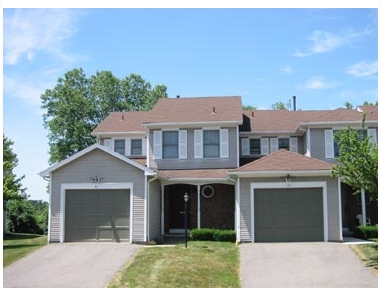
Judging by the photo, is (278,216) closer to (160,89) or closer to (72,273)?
(72,273)

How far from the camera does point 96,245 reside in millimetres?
20531

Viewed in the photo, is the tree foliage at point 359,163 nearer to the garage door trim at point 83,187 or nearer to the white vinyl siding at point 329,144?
the white vinyl siding at point 329,144

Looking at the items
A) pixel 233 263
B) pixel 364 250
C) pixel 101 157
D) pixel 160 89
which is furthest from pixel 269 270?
pixel 160 89

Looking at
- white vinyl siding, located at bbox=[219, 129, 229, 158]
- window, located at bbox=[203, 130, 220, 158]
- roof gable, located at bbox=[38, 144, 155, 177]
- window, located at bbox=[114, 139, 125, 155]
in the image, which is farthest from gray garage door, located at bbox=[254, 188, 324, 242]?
window, located at bbox=[114, 139, 125, 155]

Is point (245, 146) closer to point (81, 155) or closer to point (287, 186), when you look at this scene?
point (287, 186)

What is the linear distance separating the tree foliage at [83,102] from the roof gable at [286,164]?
2685cm

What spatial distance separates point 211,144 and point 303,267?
10.8 meters

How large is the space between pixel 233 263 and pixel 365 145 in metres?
6.02

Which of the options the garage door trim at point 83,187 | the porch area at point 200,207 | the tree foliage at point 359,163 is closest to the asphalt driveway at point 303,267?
the tree foliage at point 359,163

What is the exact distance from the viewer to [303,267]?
16.5 metres

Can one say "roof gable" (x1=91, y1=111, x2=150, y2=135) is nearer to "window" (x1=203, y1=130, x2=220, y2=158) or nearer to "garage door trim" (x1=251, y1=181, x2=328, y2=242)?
"window" (x1=203, y1=130, x2=220, y2=158)

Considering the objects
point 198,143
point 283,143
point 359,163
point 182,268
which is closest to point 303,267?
point 359,163

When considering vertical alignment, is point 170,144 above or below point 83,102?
below

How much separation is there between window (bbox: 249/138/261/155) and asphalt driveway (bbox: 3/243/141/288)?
10.4m
